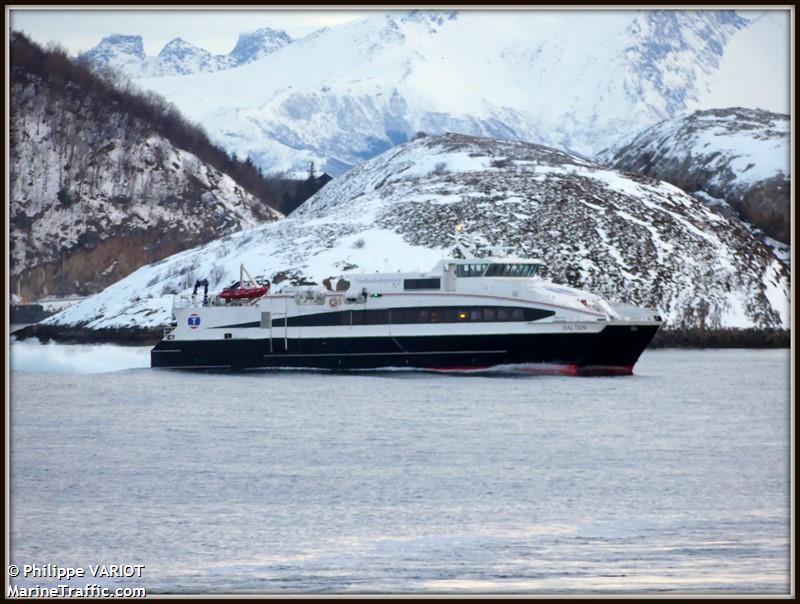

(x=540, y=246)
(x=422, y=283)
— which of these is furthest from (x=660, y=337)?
(x=422, y=283)

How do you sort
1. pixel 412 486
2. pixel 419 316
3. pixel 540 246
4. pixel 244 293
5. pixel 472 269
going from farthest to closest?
1. pixel 540 246
2. pixel 244 293
3. pixel 472 269
4. pixel 419 316
5. pixel 412 486

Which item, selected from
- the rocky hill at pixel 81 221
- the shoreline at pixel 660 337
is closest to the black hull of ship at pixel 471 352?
the shoreline at pixel 660 337

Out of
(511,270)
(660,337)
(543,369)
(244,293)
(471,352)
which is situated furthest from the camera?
(660,337)

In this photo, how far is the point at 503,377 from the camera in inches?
3108

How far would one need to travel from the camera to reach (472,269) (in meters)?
81.7

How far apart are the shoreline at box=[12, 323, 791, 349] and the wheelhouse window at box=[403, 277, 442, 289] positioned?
122 feet

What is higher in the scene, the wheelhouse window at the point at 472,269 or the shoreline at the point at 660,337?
the wheelhouse window at the point at 472,269

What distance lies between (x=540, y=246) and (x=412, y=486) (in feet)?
282

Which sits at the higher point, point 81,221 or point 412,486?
point 81,221

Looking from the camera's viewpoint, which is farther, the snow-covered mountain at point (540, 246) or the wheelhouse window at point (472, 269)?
the snow-covered mountain at point (540, 246)

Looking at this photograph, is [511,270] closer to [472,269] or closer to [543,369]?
[472,269]

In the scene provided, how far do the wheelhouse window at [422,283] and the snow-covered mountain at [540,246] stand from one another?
3925 cm

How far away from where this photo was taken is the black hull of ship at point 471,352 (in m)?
79.8

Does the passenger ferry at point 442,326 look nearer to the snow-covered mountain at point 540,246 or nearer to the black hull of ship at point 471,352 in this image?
the black hull of ship at point 471,352
